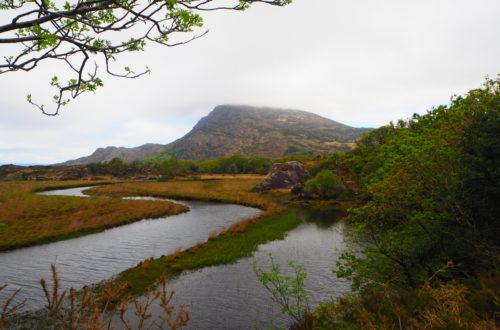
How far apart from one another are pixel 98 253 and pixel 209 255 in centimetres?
1126

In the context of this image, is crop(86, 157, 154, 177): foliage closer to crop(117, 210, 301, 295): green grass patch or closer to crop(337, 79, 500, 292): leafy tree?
crop(117, 210, 301, 295): green grass patch

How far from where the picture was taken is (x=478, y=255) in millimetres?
14500

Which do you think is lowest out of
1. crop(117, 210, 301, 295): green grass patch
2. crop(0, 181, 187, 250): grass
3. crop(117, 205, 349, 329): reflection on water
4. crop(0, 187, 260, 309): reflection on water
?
crop(117, 205, 349, 329): reflection on water

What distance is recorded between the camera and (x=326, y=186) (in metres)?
65.5

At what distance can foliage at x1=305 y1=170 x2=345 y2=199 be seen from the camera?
65.2 meters

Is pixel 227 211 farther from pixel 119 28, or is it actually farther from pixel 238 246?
pixel 119 28

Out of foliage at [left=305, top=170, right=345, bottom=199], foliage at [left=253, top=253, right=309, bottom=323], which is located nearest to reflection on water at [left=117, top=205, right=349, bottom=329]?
foliage at [left=253, top=253, right=309, bottom=323]

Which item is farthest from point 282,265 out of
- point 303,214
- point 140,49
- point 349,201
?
point 349,201

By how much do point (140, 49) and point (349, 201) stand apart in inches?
2315

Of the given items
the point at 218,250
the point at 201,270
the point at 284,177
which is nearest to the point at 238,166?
the point at 284,177

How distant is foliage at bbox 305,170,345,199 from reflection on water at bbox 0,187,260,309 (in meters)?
25.6

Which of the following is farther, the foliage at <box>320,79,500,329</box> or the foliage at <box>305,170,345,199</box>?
the foliage at <box>305,170,345,199</box>

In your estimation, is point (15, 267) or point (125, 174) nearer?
point (15, 267)

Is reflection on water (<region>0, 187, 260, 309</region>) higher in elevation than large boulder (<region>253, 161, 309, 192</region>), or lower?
lower
